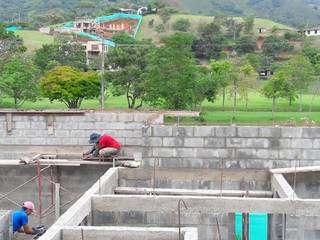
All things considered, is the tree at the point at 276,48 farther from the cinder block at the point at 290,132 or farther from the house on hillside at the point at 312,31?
the cinder block at the point at 290,132

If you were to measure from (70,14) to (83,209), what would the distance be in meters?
101

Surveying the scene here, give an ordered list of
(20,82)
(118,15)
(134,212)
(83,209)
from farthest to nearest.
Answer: (118,15) → (20,82) → (134,212) → (83,209)

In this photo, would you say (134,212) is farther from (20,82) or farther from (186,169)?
(20,82)

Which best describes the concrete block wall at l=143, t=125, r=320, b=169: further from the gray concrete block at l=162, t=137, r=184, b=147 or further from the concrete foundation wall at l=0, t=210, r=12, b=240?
the concrete foundation wall at l=0, t=210, r=12, b=240

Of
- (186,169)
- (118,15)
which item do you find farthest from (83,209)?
(118,15)

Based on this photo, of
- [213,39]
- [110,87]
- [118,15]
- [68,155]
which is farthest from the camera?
[118,15]

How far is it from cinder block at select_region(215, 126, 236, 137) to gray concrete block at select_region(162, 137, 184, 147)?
1.82 ft

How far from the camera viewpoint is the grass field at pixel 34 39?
68744mm

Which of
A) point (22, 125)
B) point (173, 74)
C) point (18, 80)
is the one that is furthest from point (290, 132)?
point (18, 80)

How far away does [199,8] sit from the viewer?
136m

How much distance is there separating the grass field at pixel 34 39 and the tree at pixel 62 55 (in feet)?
70.8

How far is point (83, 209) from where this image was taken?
6281 millimetres

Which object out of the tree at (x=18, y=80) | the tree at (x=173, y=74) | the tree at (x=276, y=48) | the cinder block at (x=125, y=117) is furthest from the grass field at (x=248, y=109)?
the cinder block at (x=125, y=117)

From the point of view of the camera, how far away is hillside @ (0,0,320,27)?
121562 millimetres
